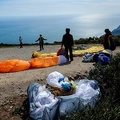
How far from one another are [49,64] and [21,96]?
412 cm

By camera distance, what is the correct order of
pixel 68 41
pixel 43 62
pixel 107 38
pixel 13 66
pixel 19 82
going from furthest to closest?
pixel 107 38 < pixel 68 41 < pixel 43 62 < pixel 13 66 < pixel 19 82

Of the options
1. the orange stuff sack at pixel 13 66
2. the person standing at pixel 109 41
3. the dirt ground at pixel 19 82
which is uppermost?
the person standing at pixel 109 41

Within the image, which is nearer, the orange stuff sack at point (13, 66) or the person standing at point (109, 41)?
the orange stuff sack at point (13, 66)

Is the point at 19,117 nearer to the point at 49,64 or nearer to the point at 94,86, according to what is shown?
the point at 94,86

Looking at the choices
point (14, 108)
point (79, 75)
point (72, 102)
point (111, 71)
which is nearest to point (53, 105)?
point (72, 102)

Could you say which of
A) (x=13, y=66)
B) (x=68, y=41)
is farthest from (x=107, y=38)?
(x=13, y=66)

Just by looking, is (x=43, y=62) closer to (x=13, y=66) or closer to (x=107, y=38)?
(x=13, y=66)

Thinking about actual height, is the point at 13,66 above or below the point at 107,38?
below

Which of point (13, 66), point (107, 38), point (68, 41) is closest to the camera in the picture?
point (13, 66)

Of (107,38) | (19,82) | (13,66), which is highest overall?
(107,38)

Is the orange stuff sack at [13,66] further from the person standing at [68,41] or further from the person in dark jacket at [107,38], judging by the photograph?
the person in dark jacket at [107,38]

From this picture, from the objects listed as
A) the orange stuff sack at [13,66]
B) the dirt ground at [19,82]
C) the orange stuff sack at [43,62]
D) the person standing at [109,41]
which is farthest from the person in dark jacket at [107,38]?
the orange stuff sack at [13,66]

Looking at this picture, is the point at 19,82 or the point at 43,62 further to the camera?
the point at 43,62

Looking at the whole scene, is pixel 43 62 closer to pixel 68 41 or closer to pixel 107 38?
pixel 68 41
